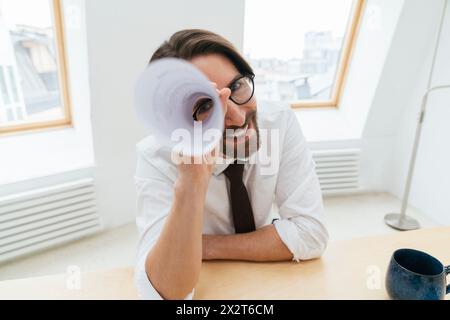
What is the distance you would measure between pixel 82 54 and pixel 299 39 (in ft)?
6.15

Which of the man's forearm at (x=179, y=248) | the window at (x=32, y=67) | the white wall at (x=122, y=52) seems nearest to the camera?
the man's forearm at (x=179, y=248)

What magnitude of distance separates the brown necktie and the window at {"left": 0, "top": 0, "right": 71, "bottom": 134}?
1908 mm

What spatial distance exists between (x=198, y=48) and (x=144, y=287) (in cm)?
68

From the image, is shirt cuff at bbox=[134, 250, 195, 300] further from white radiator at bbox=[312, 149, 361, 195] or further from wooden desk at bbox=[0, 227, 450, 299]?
white radiator at bbox=[312, 149, 361, 195]

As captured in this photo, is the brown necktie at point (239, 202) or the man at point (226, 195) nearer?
the man at point (226, 195)

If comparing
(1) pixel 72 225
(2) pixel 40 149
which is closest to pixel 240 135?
(1) pixel 72 225

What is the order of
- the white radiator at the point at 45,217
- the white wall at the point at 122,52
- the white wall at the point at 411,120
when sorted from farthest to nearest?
1. the white wall at the point at 411,120
2. the white radiator at the point at 45,217
3. the white wall at the point at 122,52

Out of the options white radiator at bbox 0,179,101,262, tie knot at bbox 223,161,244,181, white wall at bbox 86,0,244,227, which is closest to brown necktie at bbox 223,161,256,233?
tie knot at bbox 223,161,244,181

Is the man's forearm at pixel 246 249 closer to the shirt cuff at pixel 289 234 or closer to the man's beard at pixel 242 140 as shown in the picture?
the shirt cuff at pixel 289 234

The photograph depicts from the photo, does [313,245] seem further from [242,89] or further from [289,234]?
[242,89]

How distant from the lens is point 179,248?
876mm

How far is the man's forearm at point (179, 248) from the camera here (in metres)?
0.87

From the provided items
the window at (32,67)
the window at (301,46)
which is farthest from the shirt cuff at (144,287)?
the window at (301,46)

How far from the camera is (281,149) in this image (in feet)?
4.17
